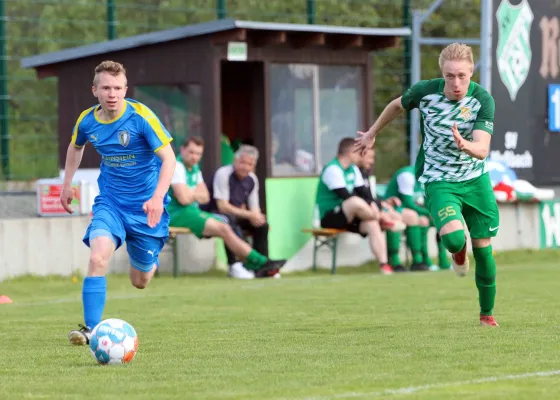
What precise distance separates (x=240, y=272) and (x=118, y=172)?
24.5ft

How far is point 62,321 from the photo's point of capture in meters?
11.2

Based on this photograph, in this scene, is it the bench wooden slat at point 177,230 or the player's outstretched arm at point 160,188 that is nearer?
the player's outstretched arm at point 160,188

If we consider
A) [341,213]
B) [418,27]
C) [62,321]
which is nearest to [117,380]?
[62,321]

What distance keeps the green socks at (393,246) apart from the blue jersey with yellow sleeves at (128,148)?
8.79 metres

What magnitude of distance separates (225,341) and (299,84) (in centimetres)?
1063

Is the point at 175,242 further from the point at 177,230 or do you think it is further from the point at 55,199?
the point at 55,199

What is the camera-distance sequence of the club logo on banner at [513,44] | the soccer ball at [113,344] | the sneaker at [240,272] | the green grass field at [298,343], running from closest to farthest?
the green grass field at [298,343] < the soccer ball at [113,344] < the sneaker at [240,272] < the club logo on banner at [513,44]

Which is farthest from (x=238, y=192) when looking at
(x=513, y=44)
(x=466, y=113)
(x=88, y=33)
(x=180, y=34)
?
(x=466, y=113)

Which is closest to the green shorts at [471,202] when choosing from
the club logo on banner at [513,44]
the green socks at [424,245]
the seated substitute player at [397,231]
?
the seated substitute player at [397,231]

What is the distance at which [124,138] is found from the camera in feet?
31.1

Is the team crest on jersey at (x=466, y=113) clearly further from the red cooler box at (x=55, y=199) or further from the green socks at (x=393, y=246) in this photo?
the green socks at (x=393, y=246)

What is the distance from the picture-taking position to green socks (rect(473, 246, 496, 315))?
9617mm

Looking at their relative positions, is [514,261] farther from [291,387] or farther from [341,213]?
[291,387]

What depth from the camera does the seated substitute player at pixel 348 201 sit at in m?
17.6
